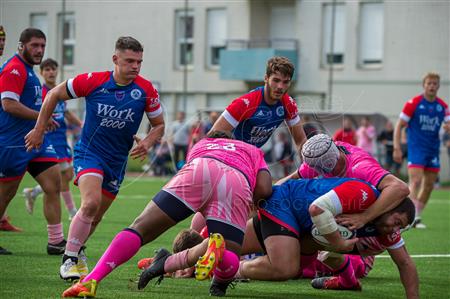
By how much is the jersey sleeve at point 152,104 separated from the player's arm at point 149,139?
1.5 inches

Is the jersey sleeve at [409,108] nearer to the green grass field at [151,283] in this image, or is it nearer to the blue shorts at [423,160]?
the blue shorts at [423,160]

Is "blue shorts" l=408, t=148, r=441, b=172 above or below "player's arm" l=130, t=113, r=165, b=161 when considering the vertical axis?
below

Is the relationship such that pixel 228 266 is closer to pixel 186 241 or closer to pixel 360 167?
pixel 186 241

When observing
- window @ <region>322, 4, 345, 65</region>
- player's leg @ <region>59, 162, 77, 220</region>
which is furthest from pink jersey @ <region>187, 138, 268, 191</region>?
window @ <region>322, 4, 345, 65</region>

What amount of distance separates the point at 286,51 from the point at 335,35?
A: 198 centimetres

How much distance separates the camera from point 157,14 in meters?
29.6

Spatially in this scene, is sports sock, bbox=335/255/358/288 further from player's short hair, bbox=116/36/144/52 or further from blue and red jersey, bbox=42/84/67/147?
blue and red jersey, bbox=42/84/67/147

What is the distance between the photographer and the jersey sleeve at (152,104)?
305 inches

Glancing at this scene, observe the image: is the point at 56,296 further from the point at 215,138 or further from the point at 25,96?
the point at 25,96

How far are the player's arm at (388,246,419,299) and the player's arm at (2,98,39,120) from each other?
13.0 feet

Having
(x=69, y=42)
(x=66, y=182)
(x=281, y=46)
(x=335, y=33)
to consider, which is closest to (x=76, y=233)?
(x=66, y=182)

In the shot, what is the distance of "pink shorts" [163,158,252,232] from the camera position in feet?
20.7

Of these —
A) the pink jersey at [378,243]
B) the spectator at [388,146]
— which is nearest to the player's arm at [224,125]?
the pink jersey at [378,243]

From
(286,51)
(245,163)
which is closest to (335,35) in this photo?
(286,51)
